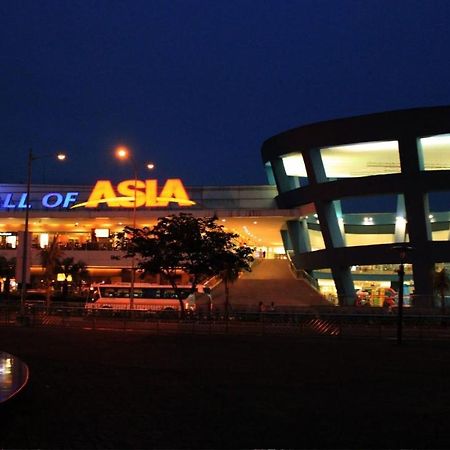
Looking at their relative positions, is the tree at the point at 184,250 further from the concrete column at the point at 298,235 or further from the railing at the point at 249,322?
the concrete column at the point at 298,235

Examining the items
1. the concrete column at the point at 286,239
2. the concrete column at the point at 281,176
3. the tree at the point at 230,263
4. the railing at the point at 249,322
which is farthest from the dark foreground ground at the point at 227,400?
the concrete column at the point at 286,239

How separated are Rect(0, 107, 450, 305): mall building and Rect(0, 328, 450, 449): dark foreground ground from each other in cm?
2210

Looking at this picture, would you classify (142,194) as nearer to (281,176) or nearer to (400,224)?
(281,176)

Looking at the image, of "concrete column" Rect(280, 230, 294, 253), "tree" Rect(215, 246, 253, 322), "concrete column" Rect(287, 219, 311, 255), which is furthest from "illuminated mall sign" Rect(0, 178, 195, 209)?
"tree" Rect(215, 246, 253, 322)

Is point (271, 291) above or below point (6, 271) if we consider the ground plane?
below

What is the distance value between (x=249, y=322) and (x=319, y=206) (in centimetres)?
2682

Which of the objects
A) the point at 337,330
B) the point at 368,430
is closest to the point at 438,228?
the point at 337,330

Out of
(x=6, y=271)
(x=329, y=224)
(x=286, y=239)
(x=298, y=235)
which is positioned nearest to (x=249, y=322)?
(x=329, y=224)

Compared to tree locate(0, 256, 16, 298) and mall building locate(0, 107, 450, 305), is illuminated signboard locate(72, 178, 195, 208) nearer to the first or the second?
mall building locate(0, 107, 450, 305)

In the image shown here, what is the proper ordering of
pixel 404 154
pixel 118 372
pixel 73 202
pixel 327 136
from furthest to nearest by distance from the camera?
pixel 73 202 < pixel 327 136 < pixel 404 154 < pixel 118 372

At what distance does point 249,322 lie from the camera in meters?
38.4

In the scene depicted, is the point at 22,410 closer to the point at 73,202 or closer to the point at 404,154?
the point at 404,154

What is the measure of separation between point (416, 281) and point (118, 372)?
43.9m

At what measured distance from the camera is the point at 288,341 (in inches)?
1224
